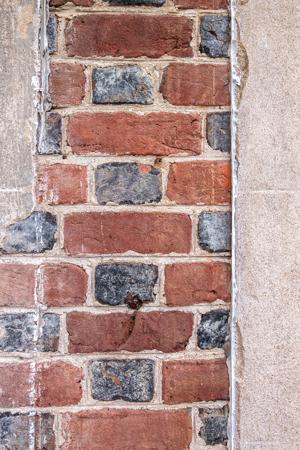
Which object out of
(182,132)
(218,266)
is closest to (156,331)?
(218,266)

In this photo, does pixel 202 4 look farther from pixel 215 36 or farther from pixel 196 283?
pixel 196 283

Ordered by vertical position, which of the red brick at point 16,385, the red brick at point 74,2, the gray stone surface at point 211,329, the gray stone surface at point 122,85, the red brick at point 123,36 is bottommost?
the red brick at point 16,385

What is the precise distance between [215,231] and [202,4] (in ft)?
1.57

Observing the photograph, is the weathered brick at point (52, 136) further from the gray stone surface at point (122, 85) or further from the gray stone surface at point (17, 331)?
the gray stone surface at point (17, 331)

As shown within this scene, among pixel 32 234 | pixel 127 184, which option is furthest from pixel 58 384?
pixel 127 184

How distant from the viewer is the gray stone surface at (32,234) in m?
1.02

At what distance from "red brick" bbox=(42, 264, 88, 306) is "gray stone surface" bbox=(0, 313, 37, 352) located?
55mm

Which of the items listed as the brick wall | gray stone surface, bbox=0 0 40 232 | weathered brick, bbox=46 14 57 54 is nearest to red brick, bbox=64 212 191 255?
the brick wall

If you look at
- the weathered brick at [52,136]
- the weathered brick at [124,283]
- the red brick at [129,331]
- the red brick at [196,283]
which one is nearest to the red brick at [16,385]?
the red brick at [129,331]

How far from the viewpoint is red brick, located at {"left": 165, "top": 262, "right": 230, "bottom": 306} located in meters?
1.03

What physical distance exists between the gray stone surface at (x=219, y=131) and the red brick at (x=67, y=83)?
0.27 meters

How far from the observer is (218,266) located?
1.03 m

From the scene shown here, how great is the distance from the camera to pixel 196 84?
103 cm

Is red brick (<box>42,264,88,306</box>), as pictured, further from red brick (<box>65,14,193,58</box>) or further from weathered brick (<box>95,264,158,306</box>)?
red brick (<box>65,14,193,58</box>)
